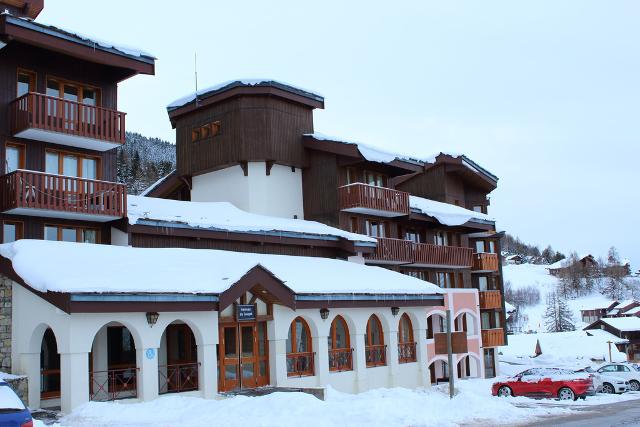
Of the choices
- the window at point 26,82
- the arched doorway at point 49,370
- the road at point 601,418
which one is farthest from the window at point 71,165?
the road at point 601,418

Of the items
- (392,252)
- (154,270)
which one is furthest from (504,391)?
(154,270)

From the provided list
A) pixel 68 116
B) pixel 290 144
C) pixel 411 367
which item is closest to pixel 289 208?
pixel 290 144

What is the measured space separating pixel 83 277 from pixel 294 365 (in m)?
9.09

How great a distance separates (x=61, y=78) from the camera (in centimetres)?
2452

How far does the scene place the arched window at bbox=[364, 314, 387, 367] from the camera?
2908 centimetres

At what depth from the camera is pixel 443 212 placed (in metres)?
40.3

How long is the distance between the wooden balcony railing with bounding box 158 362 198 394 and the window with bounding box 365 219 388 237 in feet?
46.7

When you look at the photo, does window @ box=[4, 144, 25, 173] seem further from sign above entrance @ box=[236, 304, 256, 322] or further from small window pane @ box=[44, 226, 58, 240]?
sign above entrance @ box=[236, 304, 256, 322]

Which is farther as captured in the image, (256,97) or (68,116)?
(256,97)

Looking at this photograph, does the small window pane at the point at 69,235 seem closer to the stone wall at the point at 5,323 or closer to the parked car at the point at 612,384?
the stone wall at the point at 5,323

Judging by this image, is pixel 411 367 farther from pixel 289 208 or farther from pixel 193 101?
pixel 193 101

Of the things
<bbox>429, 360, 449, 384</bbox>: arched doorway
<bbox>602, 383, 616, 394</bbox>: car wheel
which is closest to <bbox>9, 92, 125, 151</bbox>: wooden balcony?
<bbox>429, 360, 449, 384</bbox>: arched doorway

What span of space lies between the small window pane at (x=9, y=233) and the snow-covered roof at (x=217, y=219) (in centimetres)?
355

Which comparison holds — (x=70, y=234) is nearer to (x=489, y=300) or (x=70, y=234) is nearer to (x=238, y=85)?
(x=238, y=85)
